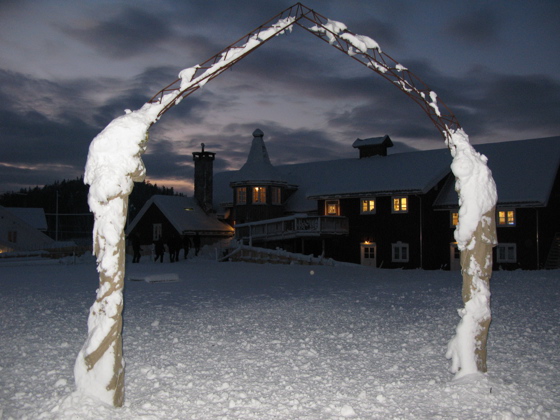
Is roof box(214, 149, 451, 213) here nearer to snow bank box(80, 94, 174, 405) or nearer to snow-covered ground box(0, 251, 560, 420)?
snow-covered ground box(0, 251, 560, 420)

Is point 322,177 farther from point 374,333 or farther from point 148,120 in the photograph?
point 148,120

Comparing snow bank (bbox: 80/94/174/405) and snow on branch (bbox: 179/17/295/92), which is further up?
snow on branch (bbox: 179/17/295/92)

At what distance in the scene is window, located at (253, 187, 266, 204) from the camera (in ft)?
124

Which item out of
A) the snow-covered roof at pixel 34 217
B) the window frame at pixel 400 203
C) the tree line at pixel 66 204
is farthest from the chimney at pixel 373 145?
the tree line at pixel 66 204

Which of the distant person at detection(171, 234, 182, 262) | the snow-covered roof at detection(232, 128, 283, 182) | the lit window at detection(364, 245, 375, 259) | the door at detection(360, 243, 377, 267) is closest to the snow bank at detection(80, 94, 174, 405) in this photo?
the distant person at detection(171, 234, 182, 262)

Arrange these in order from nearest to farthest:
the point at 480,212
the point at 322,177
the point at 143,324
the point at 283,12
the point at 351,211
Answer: the point at 480,212
the point at 283,12
the point at 143,324
the point at 351,211
the point at 322,177

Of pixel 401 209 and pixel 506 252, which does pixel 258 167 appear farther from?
pixel 506 252

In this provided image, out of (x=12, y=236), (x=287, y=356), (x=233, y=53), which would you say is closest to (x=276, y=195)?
(x=287, y=356)

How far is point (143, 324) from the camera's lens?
11.4 metres

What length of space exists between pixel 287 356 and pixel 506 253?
81.1ft

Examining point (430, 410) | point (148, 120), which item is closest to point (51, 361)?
point (148, 120)

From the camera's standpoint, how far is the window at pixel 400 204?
32.8 metres

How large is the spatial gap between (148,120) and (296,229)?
2606 centimetres

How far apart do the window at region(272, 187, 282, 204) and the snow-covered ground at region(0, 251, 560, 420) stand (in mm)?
21782
